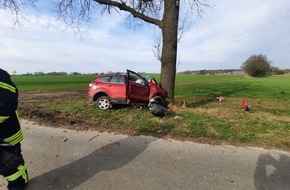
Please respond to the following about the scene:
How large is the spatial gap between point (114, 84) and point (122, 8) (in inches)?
127

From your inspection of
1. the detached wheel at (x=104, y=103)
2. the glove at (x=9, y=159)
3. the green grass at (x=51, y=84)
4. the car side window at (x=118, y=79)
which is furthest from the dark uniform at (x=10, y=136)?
the green grass at (x=51, y=84)

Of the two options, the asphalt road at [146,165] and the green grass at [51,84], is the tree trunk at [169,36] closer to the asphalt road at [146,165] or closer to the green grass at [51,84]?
the asphalt road at [146,165]

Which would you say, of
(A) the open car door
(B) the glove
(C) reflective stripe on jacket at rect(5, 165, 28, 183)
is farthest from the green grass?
(B) the glove

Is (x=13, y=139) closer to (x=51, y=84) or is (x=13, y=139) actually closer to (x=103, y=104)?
(x=103, y=104)

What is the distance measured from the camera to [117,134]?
24.6 ft

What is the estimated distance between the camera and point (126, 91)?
11.5 m

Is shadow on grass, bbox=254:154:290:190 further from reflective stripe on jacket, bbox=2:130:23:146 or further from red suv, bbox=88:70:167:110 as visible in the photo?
red suv, bbox=88:70:167:110

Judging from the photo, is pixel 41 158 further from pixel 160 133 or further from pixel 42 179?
pixel 160 133

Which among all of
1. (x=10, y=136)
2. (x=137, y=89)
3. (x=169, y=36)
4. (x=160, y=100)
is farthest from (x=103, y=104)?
(x=10, y=136)

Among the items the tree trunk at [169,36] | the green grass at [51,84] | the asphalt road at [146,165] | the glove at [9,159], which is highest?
the tree trunk at [169,36]

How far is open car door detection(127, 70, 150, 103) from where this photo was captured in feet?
37.8

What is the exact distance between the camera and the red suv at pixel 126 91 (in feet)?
37.9

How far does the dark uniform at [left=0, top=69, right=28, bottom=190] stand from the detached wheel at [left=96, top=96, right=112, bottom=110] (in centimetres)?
727

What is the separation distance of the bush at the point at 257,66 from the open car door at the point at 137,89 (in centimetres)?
9506
